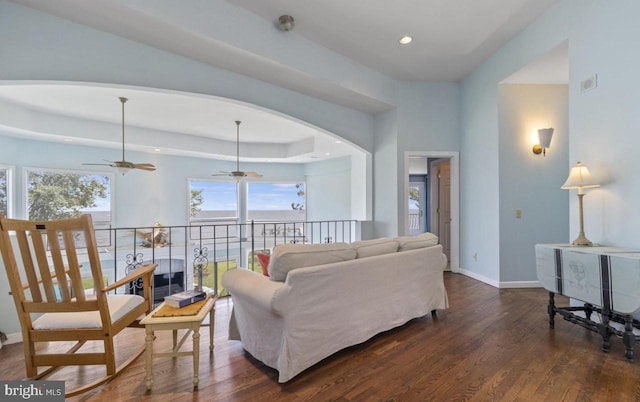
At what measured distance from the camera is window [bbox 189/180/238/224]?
27.2ft

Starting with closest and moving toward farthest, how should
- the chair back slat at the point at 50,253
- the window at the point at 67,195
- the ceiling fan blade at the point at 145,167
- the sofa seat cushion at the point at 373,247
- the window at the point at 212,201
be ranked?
the chair back slat at the point at 50,253
the sofa seat cushion at the point at 373,247
the ceiling fan blade at the point at 145,167
the window at the point at 67,195
the window at the point at 212,201

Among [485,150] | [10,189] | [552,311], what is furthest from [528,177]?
[10,189]

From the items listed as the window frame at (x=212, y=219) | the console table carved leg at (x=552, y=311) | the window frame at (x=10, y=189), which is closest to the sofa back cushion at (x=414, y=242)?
the console table carved leg at (x=552, y=311)

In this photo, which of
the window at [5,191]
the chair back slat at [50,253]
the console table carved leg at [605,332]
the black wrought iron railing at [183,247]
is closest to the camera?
the chair back slat at [50,253]

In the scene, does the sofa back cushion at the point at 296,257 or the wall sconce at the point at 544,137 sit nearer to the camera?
the sofa back cushion at the point at 296,257

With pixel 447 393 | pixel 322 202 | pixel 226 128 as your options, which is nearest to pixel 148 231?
pixel 226 128

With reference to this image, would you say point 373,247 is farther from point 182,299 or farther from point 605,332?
point 605,332

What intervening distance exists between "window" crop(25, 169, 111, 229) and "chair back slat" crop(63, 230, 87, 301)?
588 centimetres

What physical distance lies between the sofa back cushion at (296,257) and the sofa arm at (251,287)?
0.29 ft

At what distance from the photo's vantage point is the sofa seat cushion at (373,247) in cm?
248

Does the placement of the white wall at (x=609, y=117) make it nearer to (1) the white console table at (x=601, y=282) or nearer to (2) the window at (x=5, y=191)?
(1) the white console table at (x=601, y=282)

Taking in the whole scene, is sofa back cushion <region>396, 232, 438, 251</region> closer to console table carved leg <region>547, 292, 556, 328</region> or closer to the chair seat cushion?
console table carved leg <region>547, 292, 556, 328</region>

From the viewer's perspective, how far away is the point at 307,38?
3.72 meters

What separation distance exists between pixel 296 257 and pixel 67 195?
22.6ft
